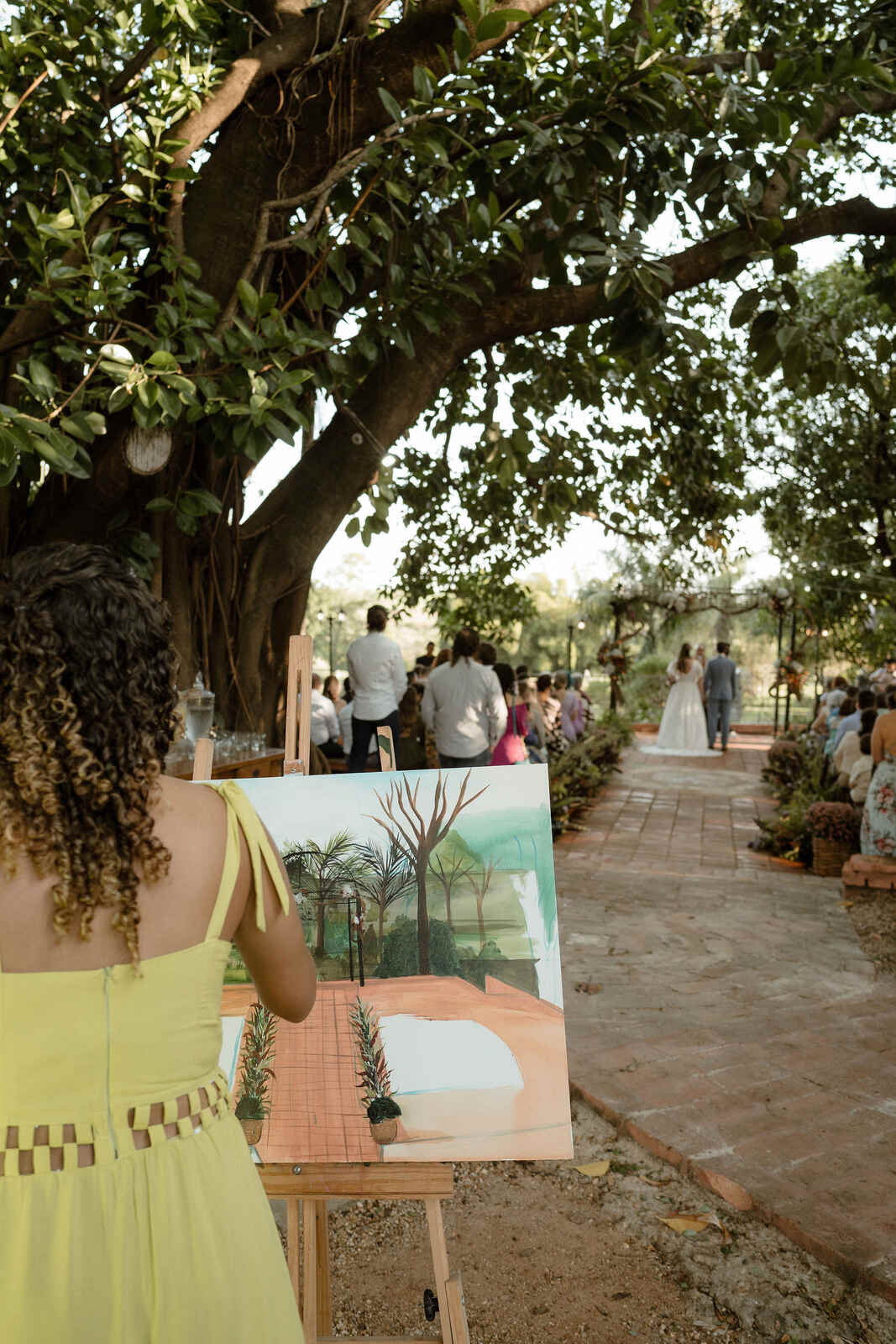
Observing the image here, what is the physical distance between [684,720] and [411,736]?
7.63 meters

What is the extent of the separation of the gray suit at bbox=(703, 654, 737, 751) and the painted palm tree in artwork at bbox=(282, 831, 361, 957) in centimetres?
1456

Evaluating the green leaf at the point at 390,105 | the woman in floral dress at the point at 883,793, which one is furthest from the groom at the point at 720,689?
the green leaf at the point at 390,105

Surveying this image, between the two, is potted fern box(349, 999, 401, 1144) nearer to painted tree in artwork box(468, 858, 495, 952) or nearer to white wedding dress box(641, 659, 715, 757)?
painted tree in artwork box(468, 858, 495, 952)

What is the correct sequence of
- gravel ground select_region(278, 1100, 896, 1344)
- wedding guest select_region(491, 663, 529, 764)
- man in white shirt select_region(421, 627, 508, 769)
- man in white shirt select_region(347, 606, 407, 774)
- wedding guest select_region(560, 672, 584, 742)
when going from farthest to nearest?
wedding guest select_region(560, 672, 584, 742) → wedding guest select_region(491, 663, 529, 764) → man in white shirt select_region(347, 606, 407, 774) → man in white shirt select_region(421, 627, 508, 769) → gravel ground select_region(278, 1100, 896, 1344)

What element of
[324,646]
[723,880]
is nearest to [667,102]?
[723,880]

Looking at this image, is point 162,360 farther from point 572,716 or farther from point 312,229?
point 572,716

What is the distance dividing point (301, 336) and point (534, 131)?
1.21 metres

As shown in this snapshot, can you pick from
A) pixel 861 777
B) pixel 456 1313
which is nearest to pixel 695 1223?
pixel 456 1313

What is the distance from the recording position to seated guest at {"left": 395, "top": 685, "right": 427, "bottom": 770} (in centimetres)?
970

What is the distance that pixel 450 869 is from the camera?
2.59m

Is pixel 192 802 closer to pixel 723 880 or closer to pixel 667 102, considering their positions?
pixel 667 102

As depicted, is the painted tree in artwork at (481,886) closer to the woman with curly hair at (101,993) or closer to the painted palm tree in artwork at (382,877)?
the painted palm tree in artwork at (382,877)

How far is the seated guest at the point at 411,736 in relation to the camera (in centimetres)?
970

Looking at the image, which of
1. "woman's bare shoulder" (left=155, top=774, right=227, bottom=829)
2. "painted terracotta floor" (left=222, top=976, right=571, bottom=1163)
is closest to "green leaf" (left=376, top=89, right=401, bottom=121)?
"painted terracotta floor" (left=222, top=976, right=571, bottom=1163)
